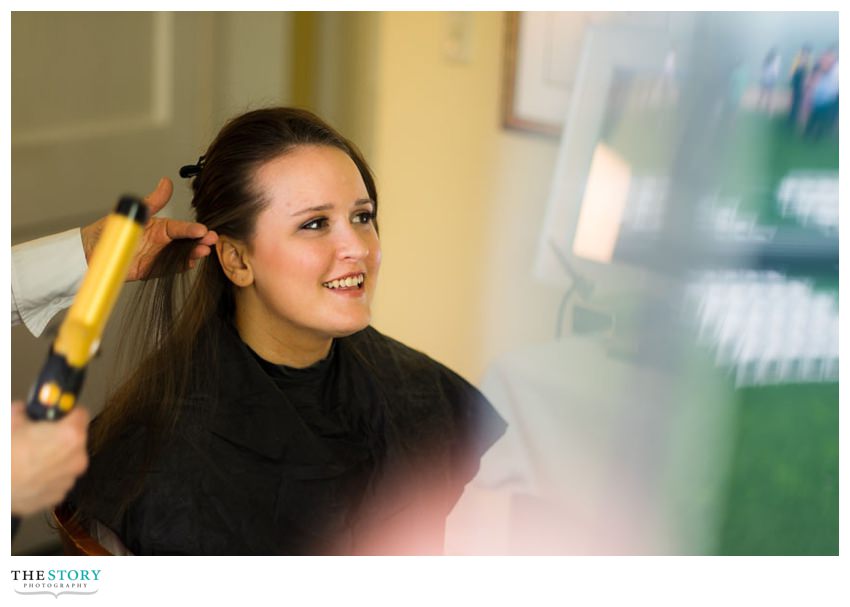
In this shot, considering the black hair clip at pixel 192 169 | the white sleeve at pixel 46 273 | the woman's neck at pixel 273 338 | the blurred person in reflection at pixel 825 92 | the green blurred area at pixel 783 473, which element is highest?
the blurred person in reflection at pixel 825 92

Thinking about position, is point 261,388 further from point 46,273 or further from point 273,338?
point 46,273

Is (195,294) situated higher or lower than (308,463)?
higher

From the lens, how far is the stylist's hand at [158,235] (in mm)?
1067

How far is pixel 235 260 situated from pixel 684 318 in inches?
20.5

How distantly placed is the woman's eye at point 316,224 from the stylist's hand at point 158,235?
94 millimetres

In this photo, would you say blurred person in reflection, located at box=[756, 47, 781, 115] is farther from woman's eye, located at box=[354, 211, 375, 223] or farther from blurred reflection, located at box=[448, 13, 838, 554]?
woman's eye, located at box=[354, 211, 375, 223]

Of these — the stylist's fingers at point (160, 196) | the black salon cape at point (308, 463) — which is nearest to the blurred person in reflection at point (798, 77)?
the black salon cape at point (308, 463)

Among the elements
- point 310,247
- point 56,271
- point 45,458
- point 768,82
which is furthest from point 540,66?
point 45,458

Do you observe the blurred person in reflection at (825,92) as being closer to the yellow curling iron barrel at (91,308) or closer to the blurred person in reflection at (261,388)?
the blurred person in reflection at (261,388)

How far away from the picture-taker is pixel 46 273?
3.62 feet

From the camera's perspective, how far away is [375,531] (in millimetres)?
1124

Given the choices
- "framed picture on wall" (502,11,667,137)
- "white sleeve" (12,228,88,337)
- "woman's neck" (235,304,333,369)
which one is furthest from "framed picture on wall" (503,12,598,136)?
"white sleeve" (12,228,88,337)

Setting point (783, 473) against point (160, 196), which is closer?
point (160, 196)
